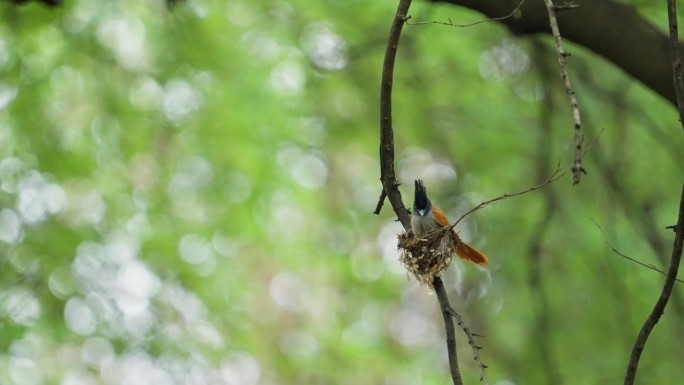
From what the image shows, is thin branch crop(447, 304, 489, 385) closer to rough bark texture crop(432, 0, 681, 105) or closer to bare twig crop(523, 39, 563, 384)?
rough bark texture crop(432, 0, 681, 105)

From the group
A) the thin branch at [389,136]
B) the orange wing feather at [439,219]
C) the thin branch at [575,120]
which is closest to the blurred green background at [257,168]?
the orange wing feather at [439,219]

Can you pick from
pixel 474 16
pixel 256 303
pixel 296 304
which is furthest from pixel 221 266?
pixel 296 304

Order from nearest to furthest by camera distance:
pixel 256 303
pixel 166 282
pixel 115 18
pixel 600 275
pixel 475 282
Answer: pixel 600 275 → pixel 115 18 → pixel 166 282 → pixel 475 282 → pixel 256 303

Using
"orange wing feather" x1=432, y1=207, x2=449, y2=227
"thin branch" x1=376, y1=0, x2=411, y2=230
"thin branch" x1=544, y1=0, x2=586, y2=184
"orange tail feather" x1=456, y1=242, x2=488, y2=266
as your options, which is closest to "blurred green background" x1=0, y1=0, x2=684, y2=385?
"orange wing feather" x1=432, y1=207, x2=449, y2=227

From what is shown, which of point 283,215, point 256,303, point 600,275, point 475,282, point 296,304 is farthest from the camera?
point 296,304

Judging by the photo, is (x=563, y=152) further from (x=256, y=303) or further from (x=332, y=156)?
(x=256, y=303)

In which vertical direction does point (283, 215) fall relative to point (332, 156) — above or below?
below

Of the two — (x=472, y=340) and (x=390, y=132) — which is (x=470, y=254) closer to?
(x=390, y=132)
